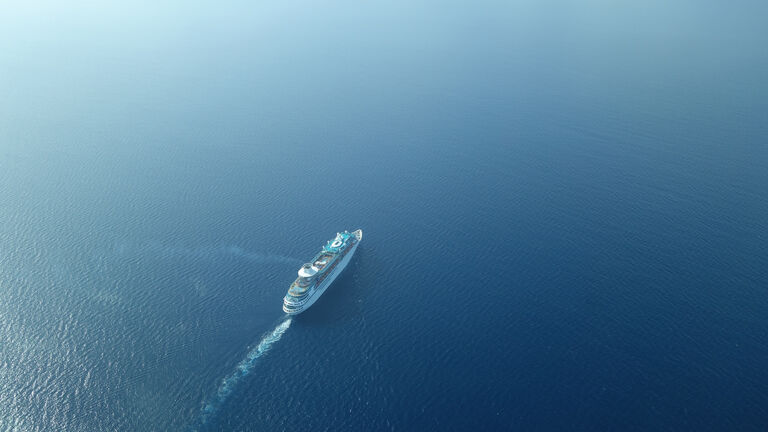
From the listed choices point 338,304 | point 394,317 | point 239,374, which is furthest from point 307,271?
point 239,374

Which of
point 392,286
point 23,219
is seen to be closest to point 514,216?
point 392,286

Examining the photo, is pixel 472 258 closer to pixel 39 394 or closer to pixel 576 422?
pixel 576 422

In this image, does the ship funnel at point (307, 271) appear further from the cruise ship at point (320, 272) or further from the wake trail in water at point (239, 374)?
the wake trail in water at point (239, 374)

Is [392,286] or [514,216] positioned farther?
[514,216]

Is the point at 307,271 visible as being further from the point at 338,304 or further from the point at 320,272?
the point at 338,304

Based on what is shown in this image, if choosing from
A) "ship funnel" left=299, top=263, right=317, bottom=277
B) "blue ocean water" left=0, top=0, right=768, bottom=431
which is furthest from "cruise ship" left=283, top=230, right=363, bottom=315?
"blue ocean water" left=0, top=0, right=768, bottom=431

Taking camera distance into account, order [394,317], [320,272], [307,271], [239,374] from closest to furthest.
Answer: [239,374] → [394,317] → [307,271] → [320,272]
